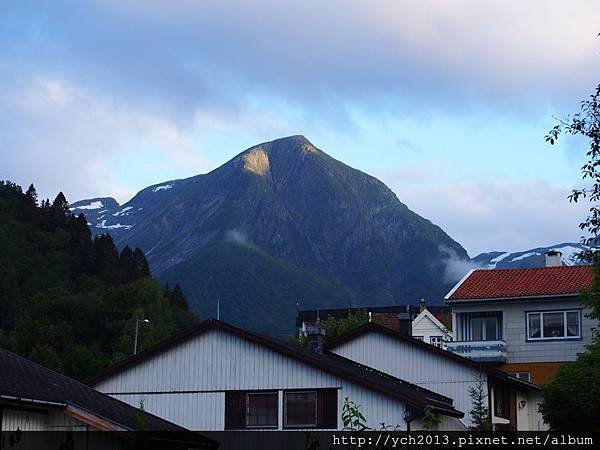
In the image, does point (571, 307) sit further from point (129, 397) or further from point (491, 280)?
point (129, 397)

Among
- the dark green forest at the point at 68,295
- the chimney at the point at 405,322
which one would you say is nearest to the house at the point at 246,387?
the chimney at the point at 405,322

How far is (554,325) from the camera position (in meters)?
55.1

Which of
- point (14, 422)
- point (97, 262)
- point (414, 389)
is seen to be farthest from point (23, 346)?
point (14, 422)

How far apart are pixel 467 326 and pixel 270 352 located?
2450 centimetres

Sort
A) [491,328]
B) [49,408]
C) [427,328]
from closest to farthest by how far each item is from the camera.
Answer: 1. [49,408]
2. [491,328]
3. [427,328]

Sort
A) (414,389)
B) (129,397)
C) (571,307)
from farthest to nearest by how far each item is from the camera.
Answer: (571,307) < (414,389) < (129,397)

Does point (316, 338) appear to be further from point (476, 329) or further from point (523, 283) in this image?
point (523, 283)

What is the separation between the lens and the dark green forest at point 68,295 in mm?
107438

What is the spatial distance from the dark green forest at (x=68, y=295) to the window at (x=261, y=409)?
55.6m

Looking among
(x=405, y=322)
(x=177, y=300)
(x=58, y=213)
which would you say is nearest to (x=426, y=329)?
(x=405, y=322)

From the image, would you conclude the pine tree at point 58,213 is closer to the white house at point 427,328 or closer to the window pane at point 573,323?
the white house at point 427,328

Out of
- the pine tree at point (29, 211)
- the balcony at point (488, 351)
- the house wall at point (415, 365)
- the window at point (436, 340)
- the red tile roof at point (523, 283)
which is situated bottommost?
the house wall at point (415, 365)

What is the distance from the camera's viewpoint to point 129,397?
37.3m

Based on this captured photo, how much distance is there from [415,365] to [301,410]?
876 centimetres
